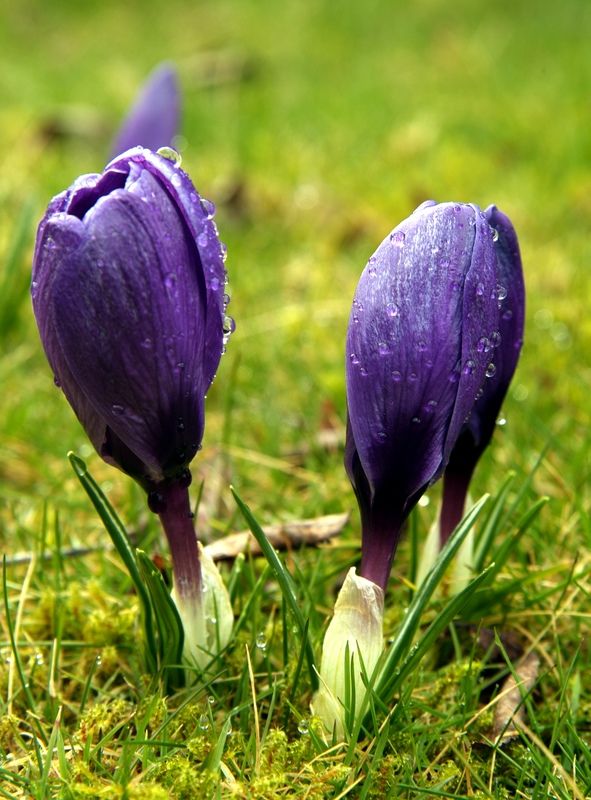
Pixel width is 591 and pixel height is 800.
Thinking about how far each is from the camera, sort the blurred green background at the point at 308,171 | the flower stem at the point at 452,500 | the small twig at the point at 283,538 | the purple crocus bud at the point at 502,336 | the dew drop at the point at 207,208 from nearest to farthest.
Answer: the dew drop at the point at 207,208 < the purple crocus bud at the point at 502,336 < the flower stem at the point at 452,500 < the small twig at the point at 283,538 < the blurred green background at the point at 308,171

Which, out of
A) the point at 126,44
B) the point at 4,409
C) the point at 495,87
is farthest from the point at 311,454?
the point at 126,44

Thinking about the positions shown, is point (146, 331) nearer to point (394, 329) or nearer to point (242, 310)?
point (394, 329)

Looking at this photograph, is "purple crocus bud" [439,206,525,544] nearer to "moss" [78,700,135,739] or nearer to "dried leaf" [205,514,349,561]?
"dried leaf" [205,514,349,561]

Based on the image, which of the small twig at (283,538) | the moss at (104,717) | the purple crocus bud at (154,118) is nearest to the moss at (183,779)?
the moss at (104,717)

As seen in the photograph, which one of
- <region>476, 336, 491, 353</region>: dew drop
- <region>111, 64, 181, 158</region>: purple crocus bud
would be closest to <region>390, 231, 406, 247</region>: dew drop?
<region>476, 336, 491, 353</region>: dew drop

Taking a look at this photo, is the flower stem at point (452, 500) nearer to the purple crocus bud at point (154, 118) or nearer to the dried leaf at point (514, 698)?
the dried leaf at point (514, 698)

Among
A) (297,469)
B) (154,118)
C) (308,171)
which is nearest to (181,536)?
(297,469)
